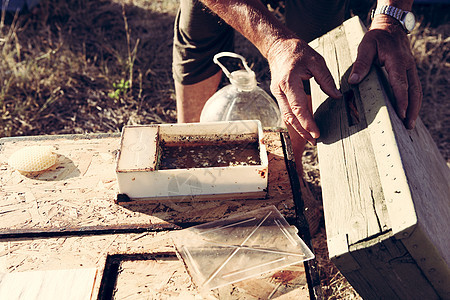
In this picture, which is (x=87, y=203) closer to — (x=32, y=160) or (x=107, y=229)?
(x=107, y=229)

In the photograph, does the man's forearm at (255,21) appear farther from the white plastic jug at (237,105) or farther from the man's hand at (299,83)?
the white plastic jug at (237,105)

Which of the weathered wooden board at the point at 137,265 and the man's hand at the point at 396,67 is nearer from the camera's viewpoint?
the weathered wooden board at the point at 137,265

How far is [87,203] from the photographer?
158 cm

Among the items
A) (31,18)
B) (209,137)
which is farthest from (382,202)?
(31,18)

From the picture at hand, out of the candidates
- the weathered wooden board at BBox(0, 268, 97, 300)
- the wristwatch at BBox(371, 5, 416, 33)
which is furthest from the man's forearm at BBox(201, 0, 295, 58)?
the weathered wooden board at BBox(0, 268, 97, 300)

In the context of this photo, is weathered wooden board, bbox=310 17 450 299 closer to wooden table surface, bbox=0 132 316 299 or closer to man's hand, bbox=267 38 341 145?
man's hand, bbox=267 38 341 145

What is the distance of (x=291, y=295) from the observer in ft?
4.18

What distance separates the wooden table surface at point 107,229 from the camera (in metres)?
1.30

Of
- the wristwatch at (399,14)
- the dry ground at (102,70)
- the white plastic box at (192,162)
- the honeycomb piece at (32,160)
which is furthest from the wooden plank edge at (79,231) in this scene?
the dry ground at (102,70)

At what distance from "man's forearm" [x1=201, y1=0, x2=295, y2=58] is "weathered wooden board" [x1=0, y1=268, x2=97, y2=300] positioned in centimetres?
108

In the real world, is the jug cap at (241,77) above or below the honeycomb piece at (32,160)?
above

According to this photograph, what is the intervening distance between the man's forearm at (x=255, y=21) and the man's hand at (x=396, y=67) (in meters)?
0.30

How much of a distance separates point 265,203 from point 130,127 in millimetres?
595

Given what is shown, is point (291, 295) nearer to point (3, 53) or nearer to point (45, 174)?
point (45, 174)
